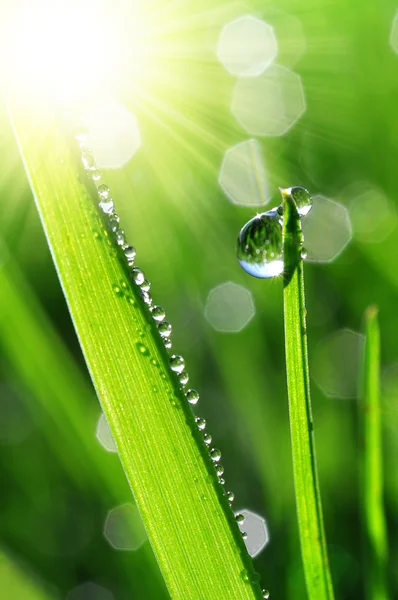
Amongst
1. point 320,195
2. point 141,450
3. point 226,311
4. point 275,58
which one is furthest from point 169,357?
point 275,58

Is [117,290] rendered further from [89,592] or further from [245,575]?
[89,592]

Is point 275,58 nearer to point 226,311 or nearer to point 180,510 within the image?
point 226,311

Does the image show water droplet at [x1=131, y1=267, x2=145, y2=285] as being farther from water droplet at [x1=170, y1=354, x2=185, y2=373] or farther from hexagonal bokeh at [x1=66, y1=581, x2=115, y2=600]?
hexagonal bokeh at [x1=66, y1=581, x2=115, y2=600]

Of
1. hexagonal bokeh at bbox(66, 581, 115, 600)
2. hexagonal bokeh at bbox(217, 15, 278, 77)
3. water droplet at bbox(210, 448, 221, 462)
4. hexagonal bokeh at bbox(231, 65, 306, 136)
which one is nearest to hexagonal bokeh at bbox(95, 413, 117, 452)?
hexagonal bokeh at bbox(66, 581, 115, 600)

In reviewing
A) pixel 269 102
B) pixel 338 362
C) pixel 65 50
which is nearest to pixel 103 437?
pixel 338 362

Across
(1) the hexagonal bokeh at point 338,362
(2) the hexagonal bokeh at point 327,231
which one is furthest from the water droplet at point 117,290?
(2) the hexagonal bokeh at point 327,231
